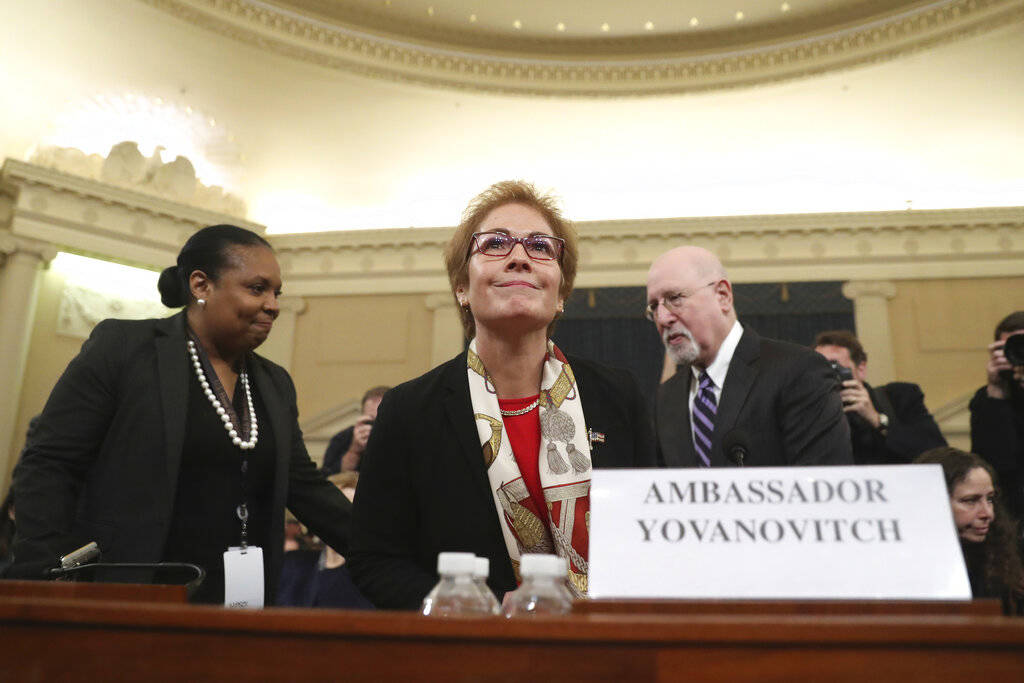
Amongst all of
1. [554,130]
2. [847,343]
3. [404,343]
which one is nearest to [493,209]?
[847,343]

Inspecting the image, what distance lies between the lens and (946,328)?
10.1 meters

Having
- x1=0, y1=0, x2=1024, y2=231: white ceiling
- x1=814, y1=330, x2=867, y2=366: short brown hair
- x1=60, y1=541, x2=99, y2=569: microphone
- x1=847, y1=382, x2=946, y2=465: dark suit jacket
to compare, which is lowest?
x1=60, y1=541, x2=99, y2=569: microphone

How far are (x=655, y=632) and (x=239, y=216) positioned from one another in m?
11.9

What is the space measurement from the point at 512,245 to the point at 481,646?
45.2 inches

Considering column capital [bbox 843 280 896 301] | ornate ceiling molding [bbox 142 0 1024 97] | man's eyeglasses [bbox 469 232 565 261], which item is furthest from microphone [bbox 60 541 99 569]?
ornate ceiling molding [bbox 142 0 1024 97]

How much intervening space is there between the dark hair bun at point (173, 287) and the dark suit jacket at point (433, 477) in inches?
37.4

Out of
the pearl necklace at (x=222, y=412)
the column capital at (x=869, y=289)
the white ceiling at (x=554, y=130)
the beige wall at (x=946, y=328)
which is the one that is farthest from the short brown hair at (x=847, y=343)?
the white ceiling at (x=554, y=130)

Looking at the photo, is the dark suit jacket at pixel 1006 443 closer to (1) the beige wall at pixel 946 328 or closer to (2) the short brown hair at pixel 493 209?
(2) the short brown hair at pixel 493 209

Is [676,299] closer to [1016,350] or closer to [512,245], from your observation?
[512,245]

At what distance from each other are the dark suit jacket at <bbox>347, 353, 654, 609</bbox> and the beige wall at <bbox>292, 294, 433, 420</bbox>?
9.33m

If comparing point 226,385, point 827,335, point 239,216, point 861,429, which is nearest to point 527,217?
point 226,385

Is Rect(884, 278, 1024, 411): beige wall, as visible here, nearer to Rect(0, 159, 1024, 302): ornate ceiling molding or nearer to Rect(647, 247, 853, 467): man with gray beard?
Rect(0, 159, 1024, 302): ornate ceiling molding

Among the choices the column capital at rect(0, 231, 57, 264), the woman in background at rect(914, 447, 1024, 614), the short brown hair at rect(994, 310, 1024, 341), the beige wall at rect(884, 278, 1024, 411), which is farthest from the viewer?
the beige wall at rect(884, 278, 1024, 411)

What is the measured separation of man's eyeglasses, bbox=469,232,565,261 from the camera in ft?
5.65
